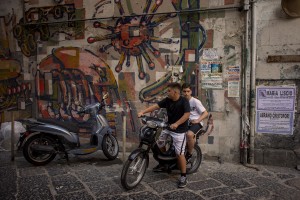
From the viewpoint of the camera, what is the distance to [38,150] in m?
5.48

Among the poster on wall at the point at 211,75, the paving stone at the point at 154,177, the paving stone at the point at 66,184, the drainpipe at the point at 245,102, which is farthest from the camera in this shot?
the poster on wall at the point at 211,75

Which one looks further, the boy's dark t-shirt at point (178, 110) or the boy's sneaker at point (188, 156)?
the boy's sneaker at point (188, 156)

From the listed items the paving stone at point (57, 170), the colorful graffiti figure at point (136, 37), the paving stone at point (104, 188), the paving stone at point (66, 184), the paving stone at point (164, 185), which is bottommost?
the paving stone at point (164, 185)

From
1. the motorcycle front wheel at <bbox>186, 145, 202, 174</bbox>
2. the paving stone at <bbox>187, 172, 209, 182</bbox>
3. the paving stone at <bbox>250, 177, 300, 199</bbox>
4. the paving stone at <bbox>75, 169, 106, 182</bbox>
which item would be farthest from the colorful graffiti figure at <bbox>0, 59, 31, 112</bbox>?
the paving stone at <bbox>250, 177, 300, 199</bbox>

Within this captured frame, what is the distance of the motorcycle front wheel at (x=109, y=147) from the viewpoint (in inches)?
236

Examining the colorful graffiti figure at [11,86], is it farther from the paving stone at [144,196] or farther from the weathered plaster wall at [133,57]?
the paving stone at [144,196]

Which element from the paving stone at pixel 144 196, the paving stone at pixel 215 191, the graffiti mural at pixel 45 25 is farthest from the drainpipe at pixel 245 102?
the graffiti mural at pixel 45 25

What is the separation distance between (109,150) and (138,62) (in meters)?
2.19

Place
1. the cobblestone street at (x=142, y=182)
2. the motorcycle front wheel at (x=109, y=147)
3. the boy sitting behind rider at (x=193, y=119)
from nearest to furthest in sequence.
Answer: the cobblestone street at (x=142, y=182)
the boy sitting behind rider at (x=193, y=119)
the motorcycle front wheel at (x=109, y=147)

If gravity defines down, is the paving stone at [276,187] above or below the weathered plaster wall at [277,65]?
below

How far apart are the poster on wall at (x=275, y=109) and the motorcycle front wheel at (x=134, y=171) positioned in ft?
9.10

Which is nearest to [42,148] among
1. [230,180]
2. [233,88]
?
[230,180]

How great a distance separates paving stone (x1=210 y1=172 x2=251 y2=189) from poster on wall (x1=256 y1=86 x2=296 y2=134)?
4.42ft

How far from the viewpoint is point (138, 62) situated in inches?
263
